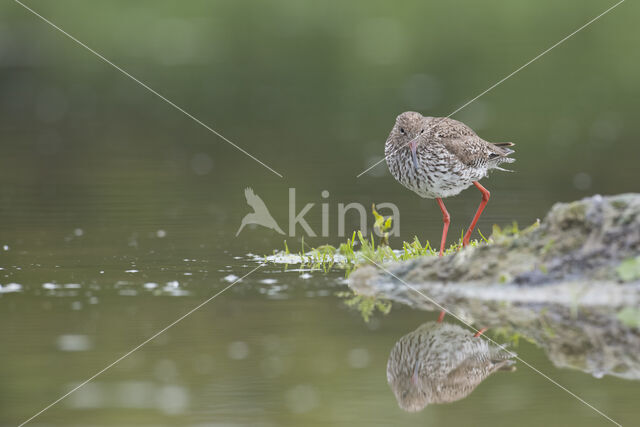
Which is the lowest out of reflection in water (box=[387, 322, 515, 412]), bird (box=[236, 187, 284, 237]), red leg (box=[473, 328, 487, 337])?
reflection in water (box=[387, 322, 515, 412])

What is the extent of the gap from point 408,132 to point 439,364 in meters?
4.98

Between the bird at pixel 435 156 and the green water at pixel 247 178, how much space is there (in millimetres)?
985

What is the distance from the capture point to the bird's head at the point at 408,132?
1140cm

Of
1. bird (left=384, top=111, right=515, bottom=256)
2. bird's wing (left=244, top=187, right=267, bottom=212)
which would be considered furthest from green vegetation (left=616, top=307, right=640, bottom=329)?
bird's wing (left=244, top=187, right=267, bottom=212)

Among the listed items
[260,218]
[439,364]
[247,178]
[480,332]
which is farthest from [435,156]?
[247,178]

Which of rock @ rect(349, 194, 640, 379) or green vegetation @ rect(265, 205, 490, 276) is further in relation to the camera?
green vegetation @ rect(265, 205, 490, 276)

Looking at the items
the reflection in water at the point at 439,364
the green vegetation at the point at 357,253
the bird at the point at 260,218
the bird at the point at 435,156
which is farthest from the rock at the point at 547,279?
the bird at the point at 260,218

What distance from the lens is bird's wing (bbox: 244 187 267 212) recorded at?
13867 mm

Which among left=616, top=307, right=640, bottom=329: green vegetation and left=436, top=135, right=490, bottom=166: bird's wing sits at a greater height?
left=436, top=135, right=490, bottom=166: bird's wing

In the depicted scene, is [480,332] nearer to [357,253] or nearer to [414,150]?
[357,253]

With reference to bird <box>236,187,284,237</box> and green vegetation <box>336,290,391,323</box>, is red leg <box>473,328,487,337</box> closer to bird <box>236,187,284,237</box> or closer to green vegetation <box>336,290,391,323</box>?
green vegetation <box>336,290,391,323</box>

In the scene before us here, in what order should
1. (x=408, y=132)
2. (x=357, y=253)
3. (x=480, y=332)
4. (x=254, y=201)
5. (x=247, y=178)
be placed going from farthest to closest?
(x=247, y=178), (x=254, y=201), (x=408, y=132), (x=357, y=253), (x=480, y=332)

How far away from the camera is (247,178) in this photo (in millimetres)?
16906

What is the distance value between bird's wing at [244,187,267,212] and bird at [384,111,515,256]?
256cm
